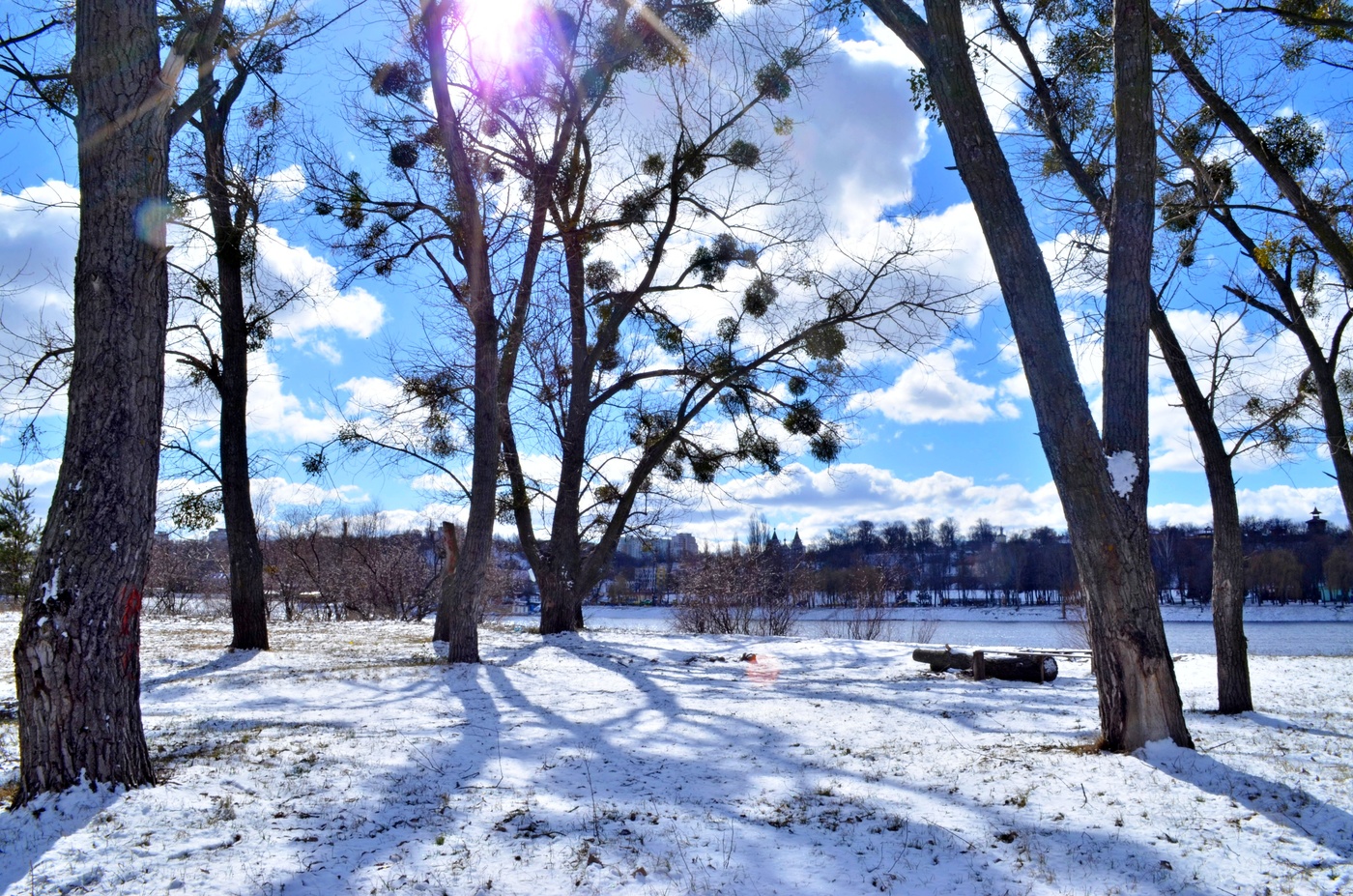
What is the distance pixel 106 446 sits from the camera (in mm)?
3586

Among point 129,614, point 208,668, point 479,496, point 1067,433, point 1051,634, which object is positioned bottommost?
point 1051,634

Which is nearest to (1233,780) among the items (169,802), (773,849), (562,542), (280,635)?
(773,849)

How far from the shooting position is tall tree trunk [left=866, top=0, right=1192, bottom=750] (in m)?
4.30

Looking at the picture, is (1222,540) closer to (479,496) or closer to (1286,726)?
(1286,726)

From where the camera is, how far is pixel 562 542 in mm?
12258

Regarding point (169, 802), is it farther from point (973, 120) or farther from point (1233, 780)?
point (973, 120)

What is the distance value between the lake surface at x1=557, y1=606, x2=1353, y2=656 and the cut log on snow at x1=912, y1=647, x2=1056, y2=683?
662cm

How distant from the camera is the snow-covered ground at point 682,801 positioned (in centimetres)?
277

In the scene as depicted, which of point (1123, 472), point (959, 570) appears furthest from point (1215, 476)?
point (959, 570)

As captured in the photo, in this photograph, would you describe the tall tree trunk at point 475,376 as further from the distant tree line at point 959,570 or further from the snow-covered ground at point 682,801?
the distant tree line at point 959,570

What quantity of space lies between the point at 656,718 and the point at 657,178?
8.62m

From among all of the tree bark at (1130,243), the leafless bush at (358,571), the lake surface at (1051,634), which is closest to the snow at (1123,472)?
the tree bark at (1130,243)

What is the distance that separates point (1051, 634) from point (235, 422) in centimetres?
2532

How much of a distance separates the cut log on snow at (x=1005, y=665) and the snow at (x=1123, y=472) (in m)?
4.26
